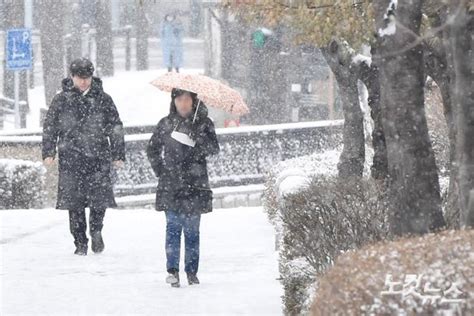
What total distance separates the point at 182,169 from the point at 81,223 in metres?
2.11

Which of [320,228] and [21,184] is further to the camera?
[21,184]

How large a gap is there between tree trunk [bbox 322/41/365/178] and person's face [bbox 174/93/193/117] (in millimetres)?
3590

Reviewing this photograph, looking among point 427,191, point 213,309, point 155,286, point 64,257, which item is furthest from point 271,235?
point 427,191

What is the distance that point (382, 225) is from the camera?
846 centimetres

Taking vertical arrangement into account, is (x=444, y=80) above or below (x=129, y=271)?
above

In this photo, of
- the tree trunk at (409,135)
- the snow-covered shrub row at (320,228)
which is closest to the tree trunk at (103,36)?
the snow-covered shrub row at (320,228)

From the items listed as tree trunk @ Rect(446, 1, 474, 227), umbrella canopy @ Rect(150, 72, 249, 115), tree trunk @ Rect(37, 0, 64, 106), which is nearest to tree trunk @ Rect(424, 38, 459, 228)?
umbrella canopy @ Rect(150, 72, 249, 115)

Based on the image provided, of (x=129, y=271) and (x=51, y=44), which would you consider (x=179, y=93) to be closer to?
(x=129, y=271)

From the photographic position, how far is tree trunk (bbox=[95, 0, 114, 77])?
3725 cm

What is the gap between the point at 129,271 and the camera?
431 inches

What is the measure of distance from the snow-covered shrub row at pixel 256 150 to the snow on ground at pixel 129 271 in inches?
198

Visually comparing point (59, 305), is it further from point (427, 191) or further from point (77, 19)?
point (77, 19)

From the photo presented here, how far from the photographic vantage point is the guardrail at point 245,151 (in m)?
20.0

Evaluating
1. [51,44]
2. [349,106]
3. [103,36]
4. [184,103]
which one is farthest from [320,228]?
[103,36]
